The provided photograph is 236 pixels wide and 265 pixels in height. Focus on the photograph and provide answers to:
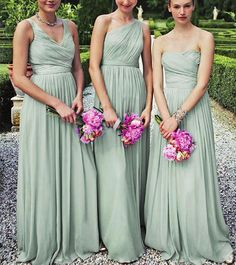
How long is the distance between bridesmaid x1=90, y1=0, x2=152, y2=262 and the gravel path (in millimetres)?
207

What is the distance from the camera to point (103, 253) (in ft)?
10.2

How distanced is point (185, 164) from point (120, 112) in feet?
1.85

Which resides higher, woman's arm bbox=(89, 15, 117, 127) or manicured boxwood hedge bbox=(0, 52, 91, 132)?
woman's arm bbox=(89, 15, 117, 127)

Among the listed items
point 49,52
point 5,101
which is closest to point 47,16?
point 49,52

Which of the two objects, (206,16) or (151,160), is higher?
(206,16)

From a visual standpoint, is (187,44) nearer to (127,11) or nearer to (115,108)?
(127,11)

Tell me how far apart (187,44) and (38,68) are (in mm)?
975

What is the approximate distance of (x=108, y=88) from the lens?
2895 millimetres

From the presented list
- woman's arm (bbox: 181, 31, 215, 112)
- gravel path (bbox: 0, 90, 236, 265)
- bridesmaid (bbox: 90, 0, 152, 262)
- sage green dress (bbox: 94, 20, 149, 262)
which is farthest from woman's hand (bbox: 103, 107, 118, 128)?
gravel path (bbox: 0, 90, 236, 265)

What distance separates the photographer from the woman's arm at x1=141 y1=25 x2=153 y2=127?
292cm

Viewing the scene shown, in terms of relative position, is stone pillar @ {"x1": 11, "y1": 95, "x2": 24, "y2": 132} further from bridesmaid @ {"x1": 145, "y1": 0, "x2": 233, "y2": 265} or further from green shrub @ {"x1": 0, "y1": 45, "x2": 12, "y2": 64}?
green shrub @ {"x1": 0, "y1": 45, "x2": 12, "y2": 64}

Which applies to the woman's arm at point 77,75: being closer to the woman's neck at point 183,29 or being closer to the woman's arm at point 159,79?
the woman's arm at point 159,79

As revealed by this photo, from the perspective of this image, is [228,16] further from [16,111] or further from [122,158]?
[122,158]

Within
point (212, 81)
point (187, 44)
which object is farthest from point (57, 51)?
point (212, 81)
